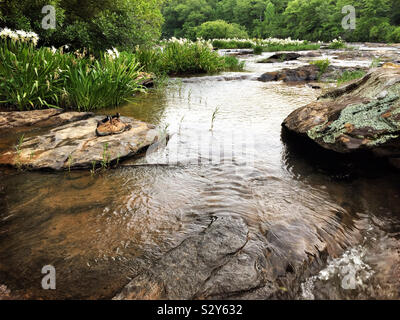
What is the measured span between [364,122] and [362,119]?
0.07 meters

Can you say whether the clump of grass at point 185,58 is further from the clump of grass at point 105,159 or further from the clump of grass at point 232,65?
the clump of grass at point 105,159

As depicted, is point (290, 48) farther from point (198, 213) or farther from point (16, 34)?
point (198, 213)

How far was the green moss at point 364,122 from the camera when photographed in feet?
9.17

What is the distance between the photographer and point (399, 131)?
2.67m

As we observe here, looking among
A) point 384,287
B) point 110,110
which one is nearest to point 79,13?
point 110,110

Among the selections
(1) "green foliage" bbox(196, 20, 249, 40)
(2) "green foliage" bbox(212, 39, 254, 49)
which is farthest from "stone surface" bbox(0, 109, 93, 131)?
(1) "green foliage" bbox(196, 20, 249, 40)

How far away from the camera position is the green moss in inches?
110

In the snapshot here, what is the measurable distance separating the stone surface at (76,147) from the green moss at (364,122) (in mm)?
2498

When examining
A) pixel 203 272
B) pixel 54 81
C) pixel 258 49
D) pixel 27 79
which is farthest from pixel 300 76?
pixel 258 49

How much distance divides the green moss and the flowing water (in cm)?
32

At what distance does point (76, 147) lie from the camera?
138 inches

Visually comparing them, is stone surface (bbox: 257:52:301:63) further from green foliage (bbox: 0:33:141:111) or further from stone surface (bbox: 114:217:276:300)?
stone surface (bbox: 114:217:276:300)

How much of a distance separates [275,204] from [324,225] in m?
0.47

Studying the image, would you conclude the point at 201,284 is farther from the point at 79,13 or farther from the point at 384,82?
the point at 79,13
